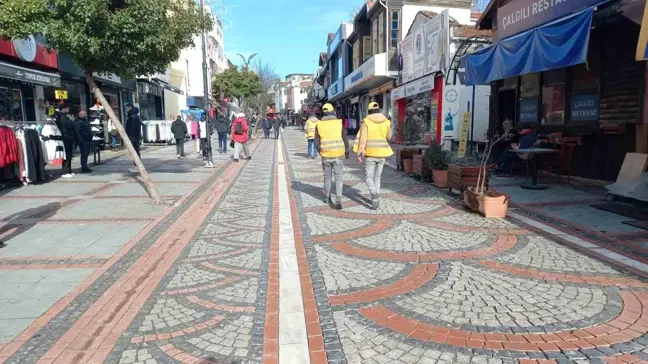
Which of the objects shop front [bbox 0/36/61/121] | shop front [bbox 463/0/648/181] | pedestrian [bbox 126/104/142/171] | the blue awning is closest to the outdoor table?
shop front [bbox 463/0/648/181]

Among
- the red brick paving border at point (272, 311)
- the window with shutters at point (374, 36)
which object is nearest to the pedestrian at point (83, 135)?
the red brick paving border at point (272, 311)

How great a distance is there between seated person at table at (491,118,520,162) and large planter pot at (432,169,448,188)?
2292 millimetres

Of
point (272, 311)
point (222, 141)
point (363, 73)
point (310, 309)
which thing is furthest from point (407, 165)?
point (363, 73)

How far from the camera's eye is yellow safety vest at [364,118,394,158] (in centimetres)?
718

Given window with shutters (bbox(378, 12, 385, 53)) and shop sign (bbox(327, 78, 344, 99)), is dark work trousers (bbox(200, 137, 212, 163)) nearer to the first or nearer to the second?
window with shutters (bbox(378, 12, 385, 53))

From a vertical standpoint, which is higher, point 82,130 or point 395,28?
point 395,28

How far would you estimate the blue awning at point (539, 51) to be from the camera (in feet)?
22.6

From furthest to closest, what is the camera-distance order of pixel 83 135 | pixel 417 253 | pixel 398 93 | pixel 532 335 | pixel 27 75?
pixel 398 93, pixel 27 75, pixel 83 135, pixel 417 253, pixel 532 335

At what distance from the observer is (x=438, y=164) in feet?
30.7

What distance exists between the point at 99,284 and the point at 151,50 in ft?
17.7

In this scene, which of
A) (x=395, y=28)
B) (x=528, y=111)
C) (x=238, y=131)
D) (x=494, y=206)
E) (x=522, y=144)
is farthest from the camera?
(x=395, y=28)

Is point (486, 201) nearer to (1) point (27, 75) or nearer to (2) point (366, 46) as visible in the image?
(1) point (27, 75)

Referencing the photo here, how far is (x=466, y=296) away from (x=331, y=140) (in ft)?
13.6

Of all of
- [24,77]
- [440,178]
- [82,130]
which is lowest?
[440,178]
